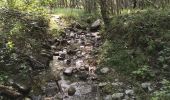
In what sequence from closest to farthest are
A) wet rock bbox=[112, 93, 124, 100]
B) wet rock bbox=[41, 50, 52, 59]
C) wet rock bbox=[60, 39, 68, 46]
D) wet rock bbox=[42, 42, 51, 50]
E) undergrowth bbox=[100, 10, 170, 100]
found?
wet rock bbox=[112, 93, 124, 100]
undergrowth bbox=[100, 10, 170, 100]
wet rock bbox=[41, 50, 52, 59]
wet rock bbox=[42, 42, 51, 50]
wet rock bbox=[60, 39, 68, 46]

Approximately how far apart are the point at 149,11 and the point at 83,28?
15.3 feet

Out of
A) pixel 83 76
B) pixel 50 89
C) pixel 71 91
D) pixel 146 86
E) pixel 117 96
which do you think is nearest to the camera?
pixel 117 96

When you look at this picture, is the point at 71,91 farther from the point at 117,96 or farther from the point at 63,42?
the point at 63,42

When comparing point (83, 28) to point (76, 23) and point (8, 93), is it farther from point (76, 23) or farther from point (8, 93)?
point (8, 93)

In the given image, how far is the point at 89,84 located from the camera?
29.8ft

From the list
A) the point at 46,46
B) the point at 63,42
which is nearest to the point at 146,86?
the point at 46,46

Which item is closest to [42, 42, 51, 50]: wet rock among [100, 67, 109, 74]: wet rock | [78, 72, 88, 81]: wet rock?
[78, 72, 88, 81]: wet rock

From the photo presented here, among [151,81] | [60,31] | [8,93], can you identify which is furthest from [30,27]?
[151,81]

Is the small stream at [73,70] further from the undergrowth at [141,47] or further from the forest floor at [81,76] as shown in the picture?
the undergrowth at [141,47]

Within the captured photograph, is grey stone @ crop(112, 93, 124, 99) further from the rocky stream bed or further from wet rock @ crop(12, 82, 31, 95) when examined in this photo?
wet rock @ crop(12, 82, 31, 95)

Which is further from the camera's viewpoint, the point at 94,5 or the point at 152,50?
the point at 94,5

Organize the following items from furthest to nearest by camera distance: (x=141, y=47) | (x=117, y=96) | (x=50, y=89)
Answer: (x=141, y=47) → (x=50, y=89) → (x=117, y=96)

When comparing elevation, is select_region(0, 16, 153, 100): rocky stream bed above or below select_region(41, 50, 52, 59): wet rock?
below

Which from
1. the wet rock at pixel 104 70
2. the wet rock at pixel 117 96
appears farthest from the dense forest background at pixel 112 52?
the wet rock at pixel 104 70
